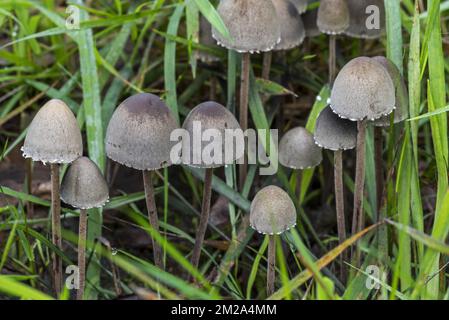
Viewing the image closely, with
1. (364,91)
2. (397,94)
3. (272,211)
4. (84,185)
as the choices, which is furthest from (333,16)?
(84,185)

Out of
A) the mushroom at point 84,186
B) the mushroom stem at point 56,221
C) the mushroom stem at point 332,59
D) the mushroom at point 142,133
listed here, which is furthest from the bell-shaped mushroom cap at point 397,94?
the mushroom stem at point 56,221


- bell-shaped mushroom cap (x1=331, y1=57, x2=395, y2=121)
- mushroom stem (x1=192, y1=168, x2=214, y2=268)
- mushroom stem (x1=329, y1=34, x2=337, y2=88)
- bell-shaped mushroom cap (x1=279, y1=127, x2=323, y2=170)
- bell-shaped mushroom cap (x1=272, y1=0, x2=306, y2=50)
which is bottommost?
mushroom stem (x1=192, y1=168, x2=214, y2=268)

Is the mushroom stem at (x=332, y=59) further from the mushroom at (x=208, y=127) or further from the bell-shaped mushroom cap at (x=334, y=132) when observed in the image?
the mushroom at (x=208, y=127)

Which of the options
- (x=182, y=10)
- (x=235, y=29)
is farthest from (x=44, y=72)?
(x=235, y=29)

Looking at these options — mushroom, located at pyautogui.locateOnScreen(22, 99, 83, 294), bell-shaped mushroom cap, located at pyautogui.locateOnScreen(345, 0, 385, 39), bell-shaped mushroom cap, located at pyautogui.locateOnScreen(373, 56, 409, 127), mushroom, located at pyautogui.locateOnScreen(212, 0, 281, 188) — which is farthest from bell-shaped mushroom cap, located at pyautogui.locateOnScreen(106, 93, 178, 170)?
bell-shaped mushroom cap, located at pyautogui.locateOnScreen(345, 0, 385, 39)

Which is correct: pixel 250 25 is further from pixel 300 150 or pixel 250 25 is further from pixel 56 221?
pixel 56 221

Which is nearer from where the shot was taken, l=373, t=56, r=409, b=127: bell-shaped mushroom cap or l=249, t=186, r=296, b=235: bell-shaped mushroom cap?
l=249, t=186, r=296, b=235: bell-shaped mushroom cap

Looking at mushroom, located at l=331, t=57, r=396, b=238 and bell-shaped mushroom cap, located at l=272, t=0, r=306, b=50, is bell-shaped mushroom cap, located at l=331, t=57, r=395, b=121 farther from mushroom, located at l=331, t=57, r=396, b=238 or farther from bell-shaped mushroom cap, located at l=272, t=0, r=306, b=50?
bell-shaped mushroom cap, located at l=272, t=0, r=306, b=50

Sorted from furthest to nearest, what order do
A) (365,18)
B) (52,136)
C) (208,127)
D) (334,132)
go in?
(365,18)
(334,132)
(208,127)
(52,136)
